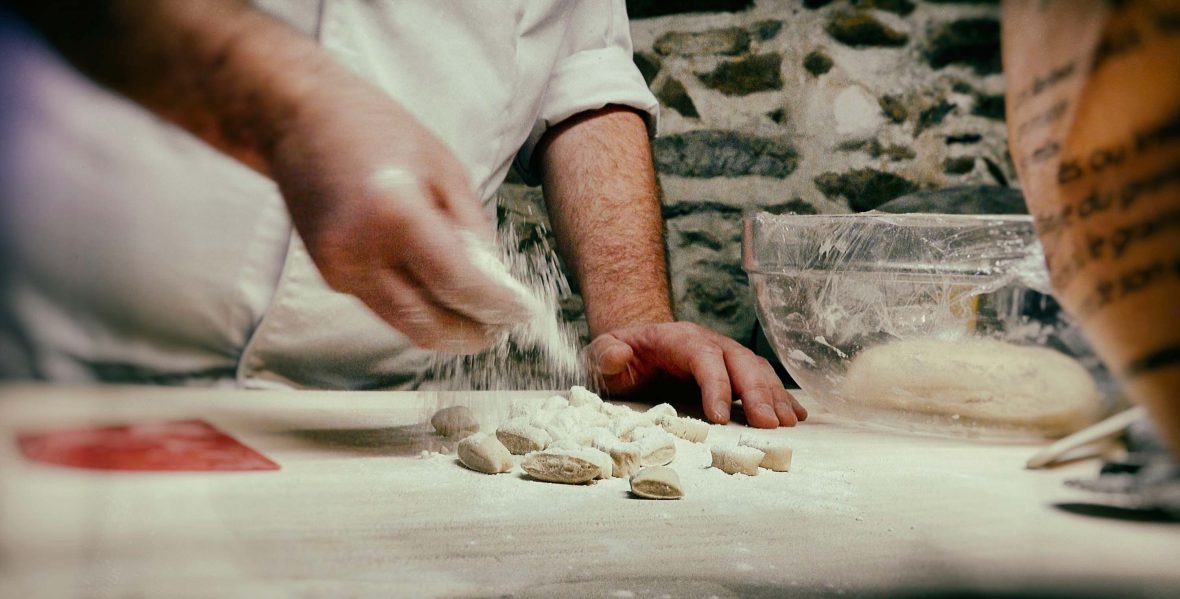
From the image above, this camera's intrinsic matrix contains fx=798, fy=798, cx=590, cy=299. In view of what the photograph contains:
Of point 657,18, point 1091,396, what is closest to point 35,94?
point 1091,396

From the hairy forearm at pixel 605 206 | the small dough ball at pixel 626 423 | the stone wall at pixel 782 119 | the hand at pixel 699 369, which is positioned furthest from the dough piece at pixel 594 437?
the stone wall at pixel 782 119

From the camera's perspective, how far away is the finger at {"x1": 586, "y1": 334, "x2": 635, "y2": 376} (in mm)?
463

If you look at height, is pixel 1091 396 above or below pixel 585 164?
below

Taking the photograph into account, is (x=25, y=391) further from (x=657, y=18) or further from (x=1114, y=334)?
(x=657, y=18)

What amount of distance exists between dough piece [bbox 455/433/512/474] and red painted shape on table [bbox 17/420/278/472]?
0.21 feet

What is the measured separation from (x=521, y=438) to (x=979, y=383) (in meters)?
0.15

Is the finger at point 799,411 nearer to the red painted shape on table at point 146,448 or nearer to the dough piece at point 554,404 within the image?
the dough piece at point 554,404

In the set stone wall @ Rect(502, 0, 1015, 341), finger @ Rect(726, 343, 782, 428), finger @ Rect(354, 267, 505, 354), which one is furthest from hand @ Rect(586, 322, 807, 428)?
stone wall @ Rect(502, 0, 1015, 341)

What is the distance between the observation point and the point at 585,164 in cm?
60

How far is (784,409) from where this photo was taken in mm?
375

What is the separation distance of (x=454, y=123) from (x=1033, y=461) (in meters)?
0.23

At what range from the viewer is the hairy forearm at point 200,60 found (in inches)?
4.6

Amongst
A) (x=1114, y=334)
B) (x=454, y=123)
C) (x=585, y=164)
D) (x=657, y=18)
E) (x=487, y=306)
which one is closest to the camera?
(x=1114, y=334)

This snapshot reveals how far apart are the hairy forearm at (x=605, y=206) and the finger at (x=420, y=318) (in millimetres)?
378
